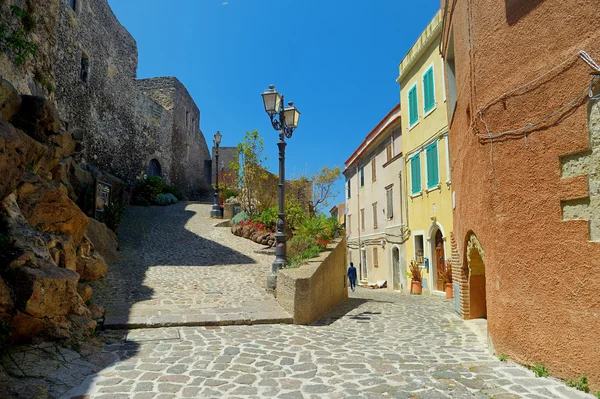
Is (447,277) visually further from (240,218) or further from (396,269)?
(240,218)

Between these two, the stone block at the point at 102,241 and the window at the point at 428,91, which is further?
the window at the point at 428,91

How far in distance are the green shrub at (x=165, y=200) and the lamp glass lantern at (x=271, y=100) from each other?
54.7ft

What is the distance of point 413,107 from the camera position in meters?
16.4

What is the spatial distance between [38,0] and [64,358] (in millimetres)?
9634

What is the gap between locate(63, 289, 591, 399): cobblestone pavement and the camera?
3869mm

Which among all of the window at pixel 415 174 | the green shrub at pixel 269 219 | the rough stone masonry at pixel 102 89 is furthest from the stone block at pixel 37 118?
the window at pixel 415 174

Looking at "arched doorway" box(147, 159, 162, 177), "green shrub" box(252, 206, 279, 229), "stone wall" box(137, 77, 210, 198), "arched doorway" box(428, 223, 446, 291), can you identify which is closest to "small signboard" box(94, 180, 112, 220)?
"green shrub" box(252, 206, 279, 229)

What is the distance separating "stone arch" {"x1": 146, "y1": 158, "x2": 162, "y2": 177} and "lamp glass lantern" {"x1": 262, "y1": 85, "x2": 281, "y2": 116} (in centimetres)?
2000

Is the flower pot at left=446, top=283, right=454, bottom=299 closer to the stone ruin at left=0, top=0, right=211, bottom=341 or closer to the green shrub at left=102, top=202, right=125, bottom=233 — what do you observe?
the stone ruin at left=0, top=0, right=211, bottom=341

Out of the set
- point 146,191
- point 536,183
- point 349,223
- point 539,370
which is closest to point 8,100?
point 536,183

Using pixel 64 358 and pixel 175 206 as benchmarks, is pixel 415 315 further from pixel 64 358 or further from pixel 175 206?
pixel 175 206

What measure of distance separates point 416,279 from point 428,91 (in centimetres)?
708

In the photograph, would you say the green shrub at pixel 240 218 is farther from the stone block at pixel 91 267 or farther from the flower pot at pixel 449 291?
the flower pot at pixel 449 291

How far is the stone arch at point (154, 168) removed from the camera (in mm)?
27141
